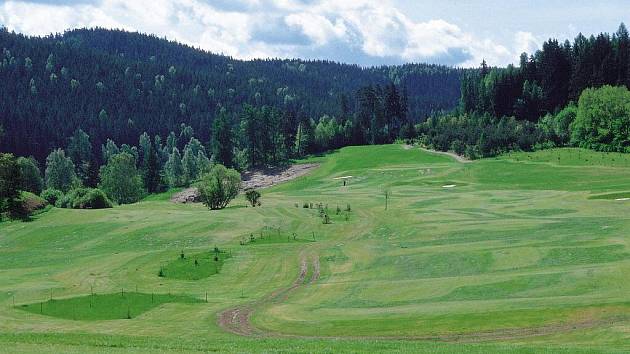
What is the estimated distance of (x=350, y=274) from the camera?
67812 mm

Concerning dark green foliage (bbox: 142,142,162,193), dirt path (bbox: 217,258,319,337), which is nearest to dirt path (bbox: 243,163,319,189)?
dark green foliage (bbox: 142,142,162,193)

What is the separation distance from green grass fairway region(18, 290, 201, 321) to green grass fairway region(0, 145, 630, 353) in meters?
0.37

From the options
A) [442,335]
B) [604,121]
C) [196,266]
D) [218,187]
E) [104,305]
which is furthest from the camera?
[604,121]

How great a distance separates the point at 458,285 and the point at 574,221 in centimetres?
3834

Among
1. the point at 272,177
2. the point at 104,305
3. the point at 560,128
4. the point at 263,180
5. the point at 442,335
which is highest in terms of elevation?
the point at 560,128

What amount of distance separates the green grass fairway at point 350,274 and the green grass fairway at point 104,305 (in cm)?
37

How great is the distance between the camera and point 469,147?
18750cm

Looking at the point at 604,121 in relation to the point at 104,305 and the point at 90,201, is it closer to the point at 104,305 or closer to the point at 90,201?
the point at 90,201

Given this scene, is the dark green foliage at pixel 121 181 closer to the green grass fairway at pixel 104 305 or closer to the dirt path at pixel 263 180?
the dirt path at pixel 263 180

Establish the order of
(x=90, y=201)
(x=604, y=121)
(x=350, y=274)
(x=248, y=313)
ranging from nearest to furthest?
(x=248, y=313)
(x=350, y=274)
(x=90, y=201)
(x=604, y=121)

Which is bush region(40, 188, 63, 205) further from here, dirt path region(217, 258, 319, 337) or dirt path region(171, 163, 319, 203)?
dirt path region(217, 258, 319, 337)

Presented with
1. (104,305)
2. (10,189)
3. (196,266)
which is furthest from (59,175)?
(104,305)

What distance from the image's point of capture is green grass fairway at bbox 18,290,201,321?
52875mm

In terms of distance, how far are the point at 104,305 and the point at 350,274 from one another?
75.5 ft
